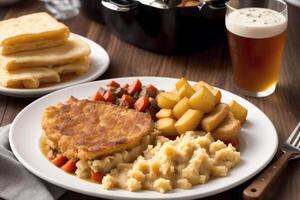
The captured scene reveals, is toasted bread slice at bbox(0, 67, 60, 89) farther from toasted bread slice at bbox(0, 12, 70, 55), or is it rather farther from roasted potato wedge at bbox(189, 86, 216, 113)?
roasted potato wedge at bbox(189, 86, 216, 113)

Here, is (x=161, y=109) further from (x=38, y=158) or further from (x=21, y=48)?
(x=21, y=48)

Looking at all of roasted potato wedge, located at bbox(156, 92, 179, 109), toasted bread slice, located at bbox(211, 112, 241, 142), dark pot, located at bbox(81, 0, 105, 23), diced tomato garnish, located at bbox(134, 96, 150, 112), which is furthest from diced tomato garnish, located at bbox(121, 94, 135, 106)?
dark pot, located at bbox(81, 0, 105, 23)

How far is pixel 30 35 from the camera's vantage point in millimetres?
3178

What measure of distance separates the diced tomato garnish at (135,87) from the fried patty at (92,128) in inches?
8.0

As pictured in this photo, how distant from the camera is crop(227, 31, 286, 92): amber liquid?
2945 mm

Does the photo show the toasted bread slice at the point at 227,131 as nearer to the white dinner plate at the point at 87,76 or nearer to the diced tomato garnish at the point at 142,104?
the diced tomato garnish at the point at 142,104

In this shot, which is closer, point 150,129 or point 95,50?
point 150,129

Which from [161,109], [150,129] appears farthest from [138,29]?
[150,129]

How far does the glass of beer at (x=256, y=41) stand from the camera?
9.58 ft

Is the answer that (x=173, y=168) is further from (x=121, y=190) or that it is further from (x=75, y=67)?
(x=75, y=67)

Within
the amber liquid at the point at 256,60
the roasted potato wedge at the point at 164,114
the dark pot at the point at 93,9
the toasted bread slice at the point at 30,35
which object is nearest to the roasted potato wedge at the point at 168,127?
the roasted potato wedge at the point at 164,114

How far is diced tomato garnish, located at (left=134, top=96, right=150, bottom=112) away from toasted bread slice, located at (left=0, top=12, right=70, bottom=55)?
71 cm

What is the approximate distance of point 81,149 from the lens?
2309 millimetres

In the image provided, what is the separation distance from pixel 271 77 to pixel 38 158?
3.74ft
